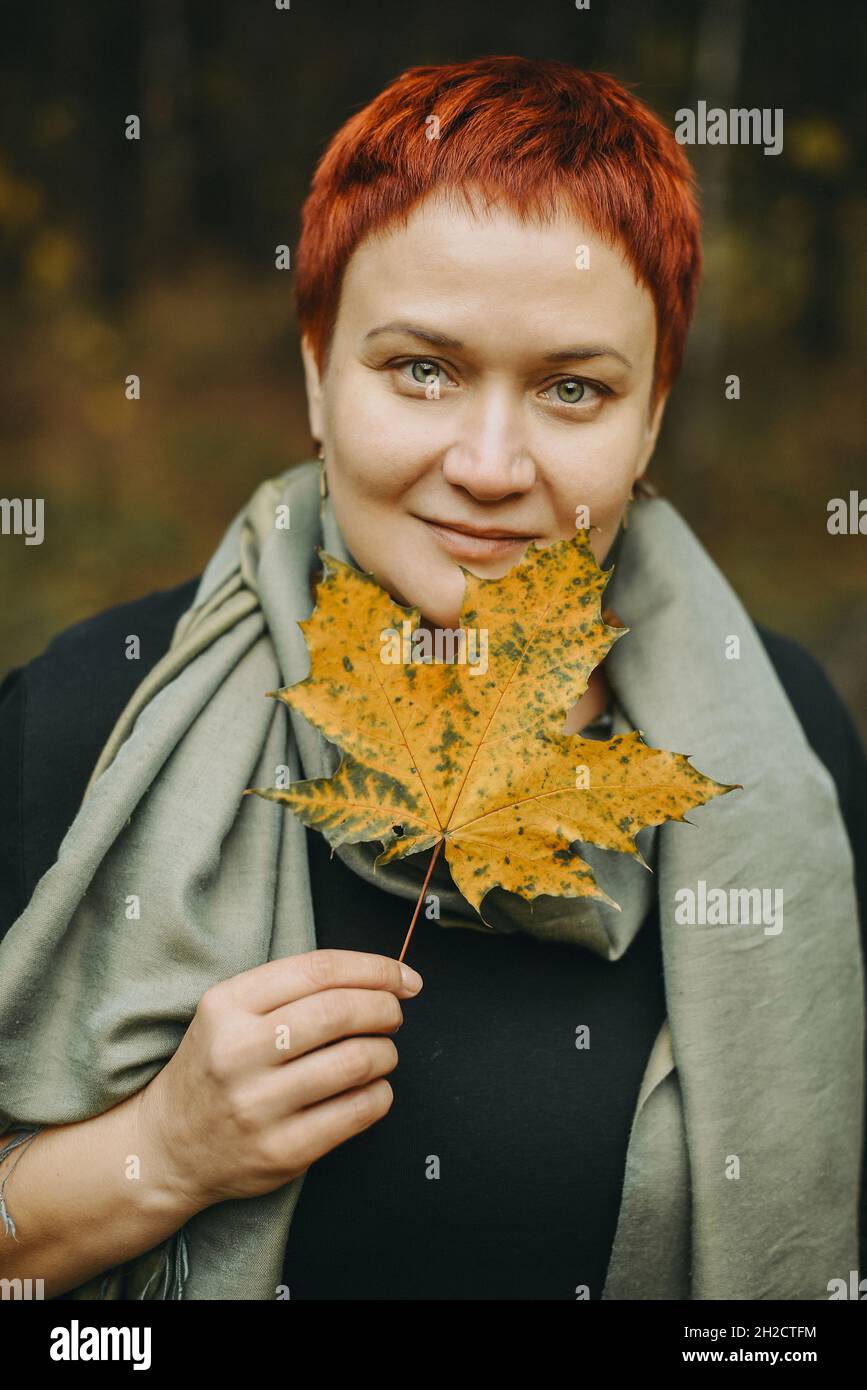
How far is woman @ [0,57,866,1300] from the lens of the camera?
4.21 ft

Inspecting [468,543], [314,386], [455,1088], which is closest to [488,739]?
[468,543]

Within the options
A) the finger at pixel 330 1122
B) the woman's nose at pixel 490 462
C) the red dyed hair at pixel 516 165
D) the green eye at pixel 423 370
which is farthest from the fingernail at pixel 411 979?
the red dyed hair at pixel 516 165

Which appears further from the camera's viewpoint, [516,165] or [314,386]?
[314,386]

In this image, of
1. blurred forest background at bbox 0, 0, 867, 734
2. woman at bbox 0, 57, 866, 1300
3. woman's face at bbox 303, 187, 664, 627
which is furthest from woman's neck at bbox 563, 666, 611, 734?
blurred forest background at bbox 0, 0, 867, 734

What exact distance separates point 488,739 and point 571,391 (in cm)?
46

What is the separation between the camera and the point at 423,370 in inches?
52.9

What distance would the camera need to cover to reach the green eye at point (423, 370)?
1.34 meters

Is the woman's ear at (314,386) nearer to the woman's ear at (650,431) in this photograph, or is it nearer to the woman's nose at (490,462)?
the woman's nose at (490,462)

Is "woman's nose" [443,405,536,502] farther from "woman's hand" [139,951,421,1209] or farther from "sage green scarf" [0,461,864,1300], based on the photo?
"woman's hand" [139,951,421,1209]

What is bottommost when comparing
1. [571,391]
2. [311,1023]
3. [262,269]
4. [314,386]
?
[311,1023]

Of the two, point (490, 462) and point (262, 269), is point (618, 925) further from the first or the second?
point (262, 269)

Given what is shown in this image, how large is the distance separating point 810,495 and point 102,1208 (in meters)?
6.01

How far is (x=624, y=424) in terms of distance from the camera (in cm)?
141
